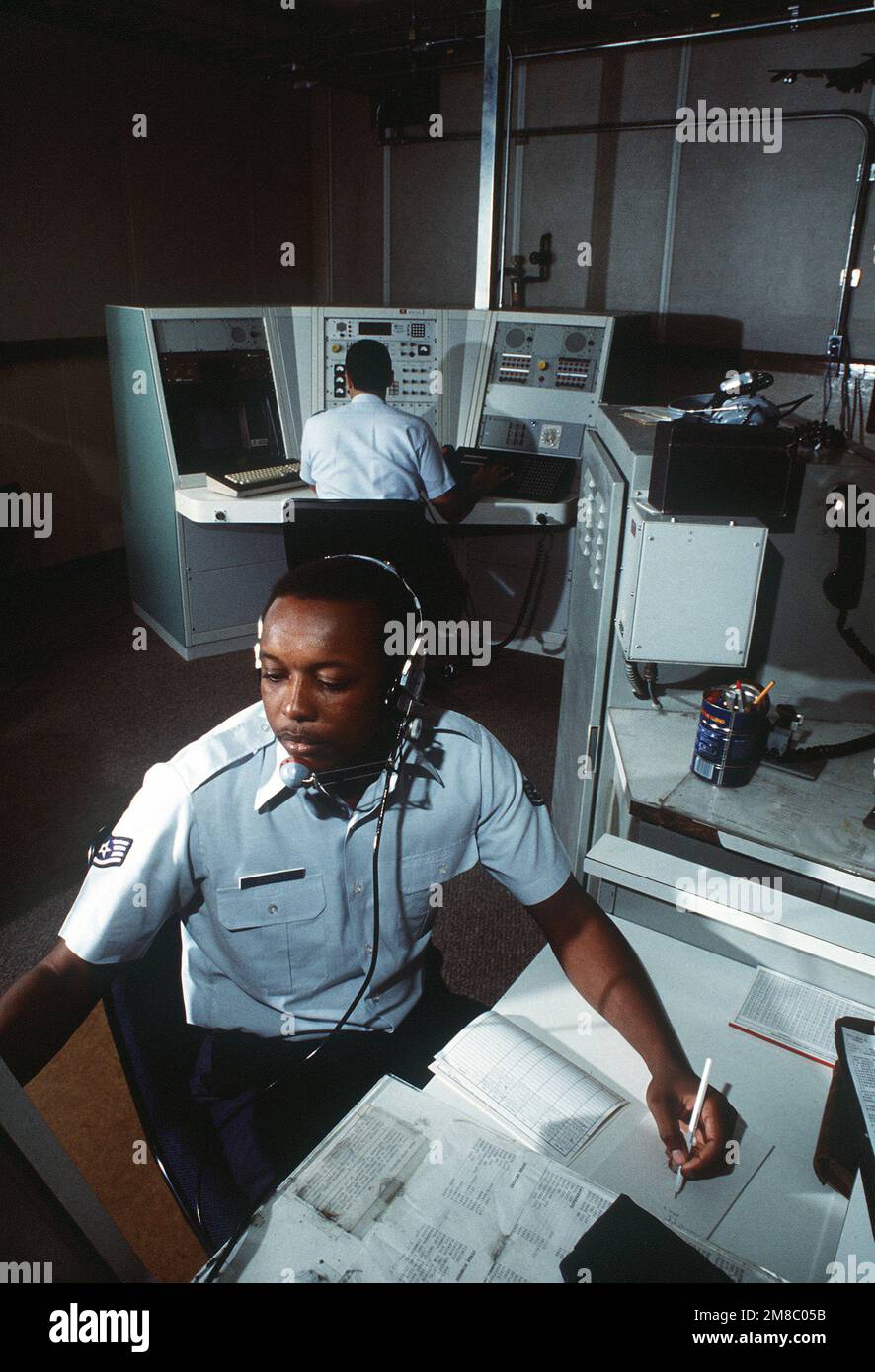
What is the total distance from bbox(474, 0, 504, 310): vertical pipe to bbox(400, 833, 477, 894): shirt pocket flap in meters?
3.02

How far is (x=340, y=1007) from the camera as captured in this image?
120 cm

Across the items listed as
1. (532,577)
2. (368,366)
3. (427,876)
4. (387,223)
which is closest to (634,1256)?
(427,876)

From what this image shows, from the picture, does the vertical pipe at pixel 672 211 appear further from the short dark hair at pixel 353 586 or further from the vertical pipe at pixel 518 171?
the short dark hair at pixel 353 586

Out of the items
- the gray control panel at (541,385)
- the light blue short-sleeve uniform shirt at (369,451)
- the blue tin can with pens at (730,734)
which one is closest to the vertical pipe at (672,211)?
the gray control panel at (541,385)

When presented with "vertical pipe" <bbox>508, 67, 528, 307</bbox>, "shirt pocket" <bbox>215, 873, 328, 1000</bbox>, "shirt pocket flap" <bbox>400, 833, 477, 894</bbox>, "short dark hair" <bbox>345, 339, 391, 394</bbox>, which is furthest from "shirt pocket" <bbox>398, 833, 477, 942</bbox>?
"vertical pipe" <bbox>508, 67, 528, 307</bbox>

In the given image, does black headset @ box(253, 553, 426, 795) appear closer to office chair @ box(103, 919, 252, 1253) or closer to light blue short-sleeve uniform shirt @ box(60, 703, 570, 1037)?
light blue short-sleeve uniform shirt @ box(60, 703, 570, 1037)

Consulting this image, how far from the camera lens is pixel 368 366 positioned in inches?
118

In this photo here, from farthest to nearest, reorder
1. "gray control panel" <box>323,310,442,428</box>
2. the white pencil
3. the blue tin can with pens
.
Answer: "gray control panel" <box>323,310,442,428</box>
the blue tin can with pens
the white pencil

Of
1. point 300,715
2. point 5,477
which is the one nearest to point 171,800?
point 300,715

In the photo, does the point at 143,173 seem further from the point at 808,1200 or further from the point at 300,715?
the point at 808,1200

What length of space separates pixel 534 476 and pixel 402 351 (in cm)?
84

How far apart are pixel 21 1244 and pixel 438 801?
695mm

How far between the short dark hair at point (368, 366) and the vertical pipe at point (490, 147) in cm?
84

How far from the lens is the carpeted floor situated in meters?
1.68
